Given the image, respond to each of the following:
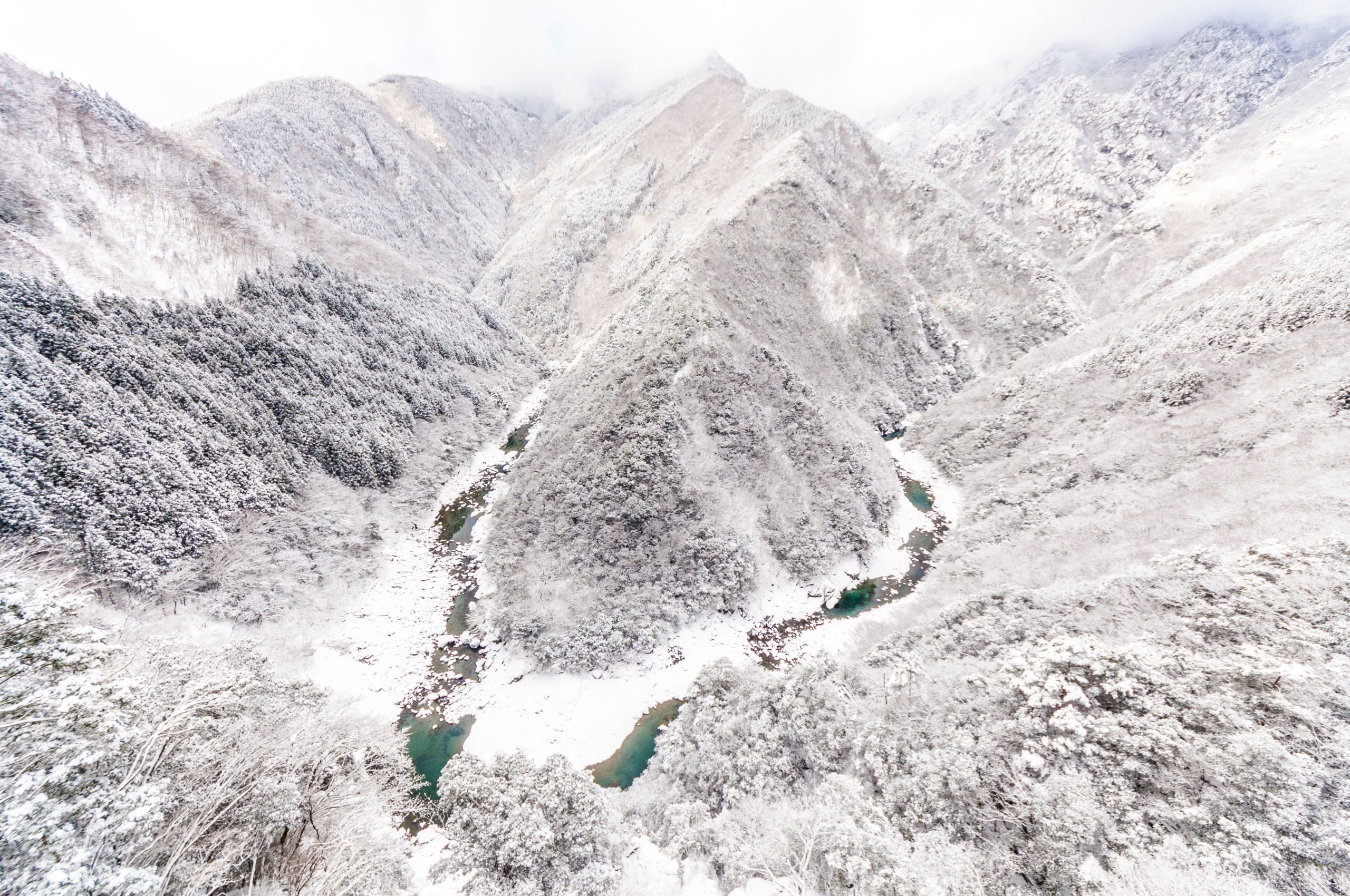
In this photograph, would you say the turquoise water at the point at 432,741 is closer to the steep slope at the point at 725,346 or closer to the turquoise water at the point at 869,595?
the steep slope at the point at 725,346

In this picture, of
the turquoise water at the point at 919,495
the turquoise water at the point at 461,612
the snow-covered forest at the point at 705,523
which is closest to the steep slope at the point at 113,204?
the snow-covered forest at the point at 705,523

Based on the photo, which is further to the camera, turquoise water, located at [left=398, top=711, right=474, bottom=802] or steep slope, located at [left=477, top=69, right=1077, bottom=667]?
steep slope, located at [left=477, top=69, right=1077, bottom=667]

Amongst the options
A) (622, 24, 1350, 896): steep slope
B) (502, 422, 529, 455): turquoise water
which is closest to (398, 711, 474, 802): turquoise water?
(622, 24, 1350, 896): steep slope

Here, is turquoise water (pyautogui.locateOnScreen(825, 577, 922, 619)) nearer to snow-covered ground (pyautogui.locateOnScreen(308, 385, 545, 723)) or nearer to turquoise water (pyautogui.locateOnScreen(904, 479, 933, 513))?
turquoise water (pyautogui.locateOnScreen(904, 479, 933, 513))

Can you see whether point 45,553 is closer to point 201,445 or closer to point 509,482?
point 201,445

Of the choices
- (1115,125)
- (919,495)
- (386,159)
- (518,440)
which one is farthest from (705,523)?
(386,159)
